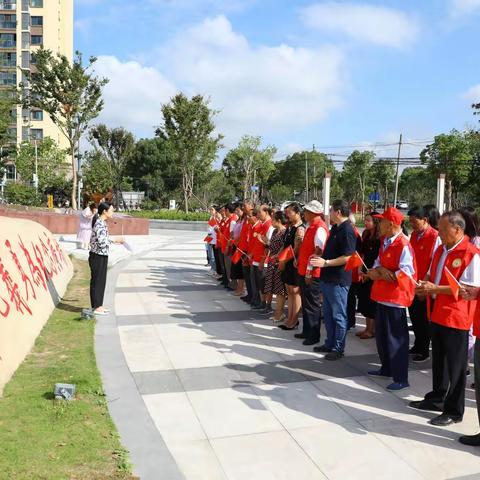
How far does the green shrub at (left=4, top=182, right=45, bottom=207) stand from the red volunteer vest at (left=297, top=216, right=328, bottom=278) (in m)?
29.6

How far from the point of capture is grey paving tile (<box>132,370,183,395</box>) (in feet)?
15.6

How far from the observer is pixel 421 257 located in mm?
5590

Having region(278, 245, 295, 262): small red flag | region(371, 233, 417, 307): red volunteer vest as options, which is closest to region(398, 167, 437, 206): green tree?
region(278, 245, 295, 262): small red flag

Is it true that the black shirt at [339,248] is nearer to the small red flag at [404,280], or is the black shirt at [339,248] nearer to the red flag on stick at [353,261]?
the red flag on stick at [353,261]

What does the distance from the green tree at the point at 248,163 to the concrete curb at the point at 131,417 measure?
119 ft

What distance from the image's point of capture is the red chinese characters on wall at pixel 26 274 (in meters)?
5.38

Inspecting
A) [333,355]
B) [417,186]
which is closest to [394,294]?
[333,355]

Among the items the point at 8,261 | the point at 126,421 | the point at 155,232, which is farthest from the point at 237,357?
the point at 155,232

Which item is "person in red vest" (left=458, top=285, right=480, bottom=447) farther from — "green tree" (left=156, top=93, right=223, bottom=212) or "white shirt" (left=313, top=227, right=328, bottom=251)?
"green tree" (left=156, top=93, right=223, bottom=212)

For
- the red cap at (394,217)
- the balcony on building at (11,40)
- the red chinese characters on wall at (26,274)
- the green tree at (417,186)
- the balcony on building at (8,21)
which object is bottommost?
the red chinese characters on wall at (26,274)

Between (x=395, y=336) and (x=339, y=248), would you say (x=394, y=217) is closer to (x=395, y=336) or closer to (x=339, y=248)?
(x=339, y=248)

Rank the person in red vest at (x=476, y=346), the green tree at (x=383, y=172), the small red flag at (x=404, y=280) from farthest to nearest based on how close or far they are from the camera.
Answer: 1. the green tree at (x=383, y=172)
2. the small red flag at (x=404, y=280)
3. the person in red vest at (x=476, y=346)

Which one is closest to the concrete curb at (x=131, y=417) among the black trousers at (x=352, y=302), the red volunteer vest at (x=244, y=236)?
the red volunteer vest at (x=244, y=236)

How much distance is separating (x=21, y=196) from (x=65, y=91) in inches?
382
